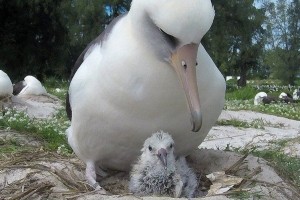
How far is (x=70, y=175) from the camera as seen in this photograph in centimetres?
270

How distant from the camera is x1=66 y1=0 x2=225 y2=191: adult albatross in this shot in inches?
77.9

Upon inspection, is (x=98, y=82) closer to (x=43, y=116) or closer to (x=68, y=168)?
(x=68, y=168)

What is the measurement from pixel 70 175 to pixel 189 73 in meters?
1.04

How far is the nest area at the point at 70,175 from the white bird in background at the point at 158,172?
6.6 inches

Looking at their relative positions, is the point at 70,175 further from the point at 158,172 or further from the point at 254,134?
the point at 254,134

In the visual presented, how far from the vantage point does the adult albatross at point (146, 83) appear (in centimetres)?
198

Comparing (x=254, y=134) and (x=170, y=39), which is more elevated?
(x=170, y=39)

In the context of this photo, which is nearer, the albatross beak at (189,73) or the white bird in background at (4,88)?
the albatross beak at (189,73)

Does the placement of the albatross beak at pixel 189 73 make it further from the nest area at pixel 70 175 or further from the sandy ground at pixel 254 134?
the sandy ground at pixel 254 134

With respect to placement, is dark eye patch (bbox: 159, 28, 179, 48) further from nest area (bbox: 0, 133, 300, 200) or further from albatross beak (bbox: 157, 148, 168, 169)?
nest area (bbox: 0, 133, 300, 200)

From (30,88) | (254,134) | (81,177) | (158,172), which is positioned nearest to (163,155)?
(158,172)

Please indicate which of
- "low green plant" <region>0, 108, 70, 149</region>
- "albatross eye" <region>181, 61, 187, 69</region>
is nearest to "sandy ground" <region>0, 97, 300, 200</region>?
"albatross eye" <region>181, 61, 187, 69</region>

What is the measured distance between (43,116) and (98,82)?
187 inches

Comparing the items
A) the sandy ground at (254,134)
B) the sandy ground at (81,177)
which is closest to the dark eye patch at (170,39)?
the sandy ground at (81,177)
